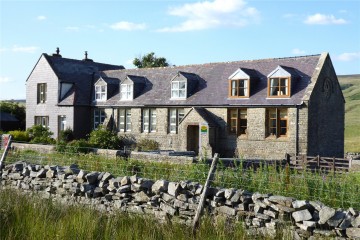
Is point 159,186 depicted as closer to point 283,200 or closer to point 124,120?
point 283,200

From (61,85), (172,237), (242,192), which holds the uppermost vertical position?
(61,85)

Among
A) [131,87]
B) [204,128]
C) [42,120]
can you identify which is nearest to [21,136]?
[42,120]

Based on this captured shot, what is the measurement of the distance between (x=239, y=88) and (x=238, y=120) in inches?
86.7

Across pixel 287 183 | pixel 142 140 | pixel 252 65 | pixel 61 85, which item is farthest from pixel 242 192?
pixel 61 85

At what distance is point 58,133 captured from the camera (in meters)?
41.5

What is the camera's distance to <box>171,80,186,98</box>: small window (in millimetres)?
35000

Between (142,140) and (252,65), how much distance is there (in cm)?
1025

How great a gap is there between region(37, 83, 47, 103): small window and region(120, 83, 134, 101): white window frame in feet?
30.0

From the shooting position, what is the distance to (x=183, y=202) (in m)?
10.7

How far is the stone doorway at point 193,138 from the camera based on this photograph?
1328 inches

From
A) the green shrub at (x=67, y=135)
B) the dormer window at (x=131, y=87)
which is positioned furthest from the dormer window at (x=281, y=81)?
the green shrub at (x=67, y=135)

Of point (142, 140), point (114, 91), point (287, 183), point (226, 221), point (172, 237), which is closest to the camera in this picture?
point (172, 237)

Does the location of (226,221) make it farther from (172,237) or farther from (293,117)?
(293,117)

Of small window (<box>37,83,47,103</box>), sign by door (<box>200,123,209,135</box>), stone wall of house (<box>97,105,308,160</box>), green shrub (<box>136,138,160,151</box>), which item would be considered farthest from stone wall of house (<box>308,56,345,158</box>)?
small window (<box>37,83,47,103</box>)
